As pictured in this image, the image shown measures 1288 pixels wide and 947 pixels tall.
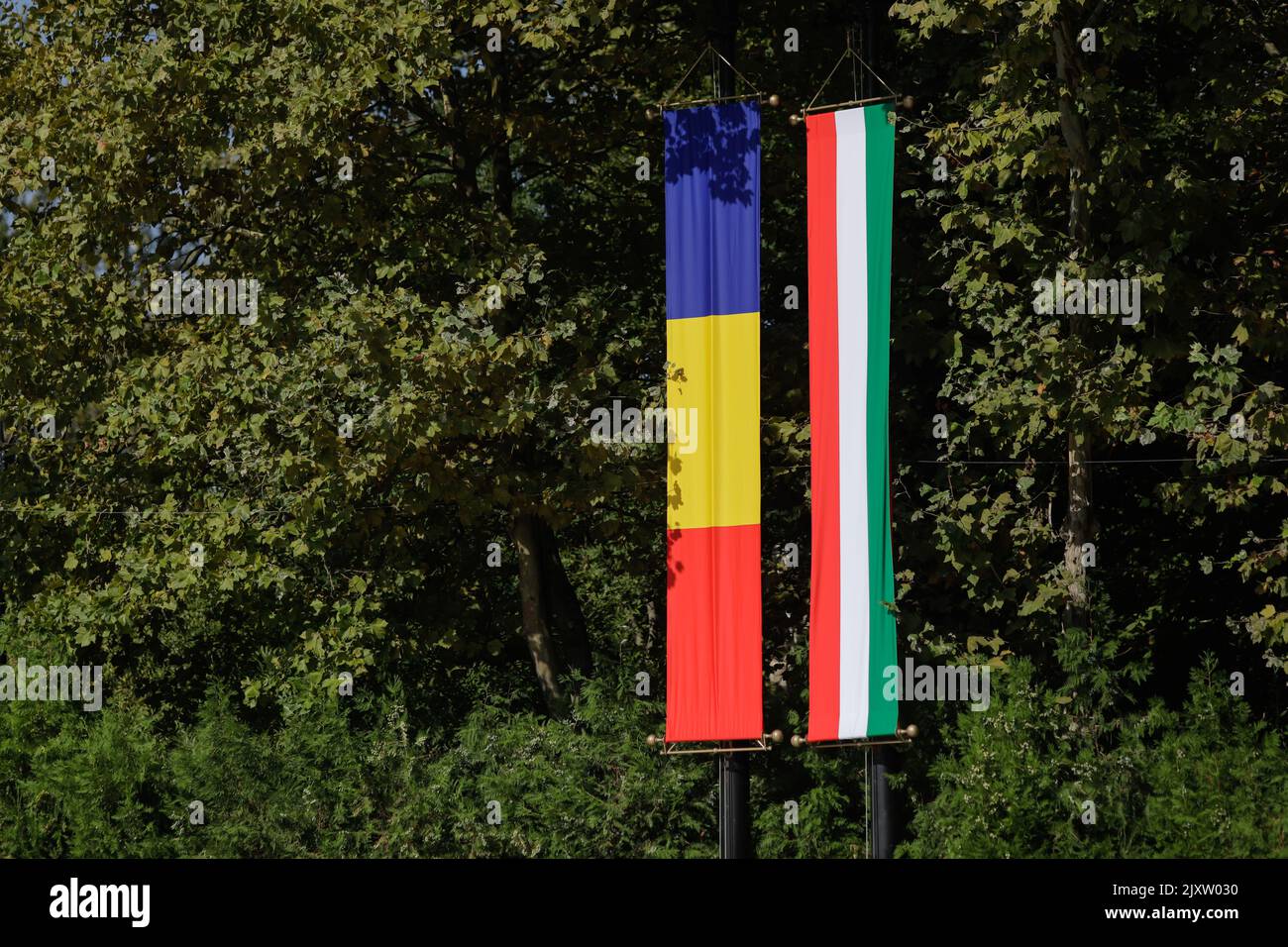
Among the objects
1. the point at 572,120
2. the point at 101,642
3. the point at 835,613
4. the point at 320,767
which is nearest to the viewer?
the point at 835,613

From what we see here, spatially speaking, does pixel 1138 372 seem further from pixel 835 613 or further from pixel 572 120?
A: pixel 572 120

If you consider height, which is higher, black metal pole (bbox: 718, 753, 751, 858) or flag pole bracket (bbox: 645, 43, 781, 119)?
flag pole bracket (bbox: 645, 43, 781, 119)

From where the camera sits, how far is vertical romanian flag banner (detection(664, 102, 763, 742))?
594 inches

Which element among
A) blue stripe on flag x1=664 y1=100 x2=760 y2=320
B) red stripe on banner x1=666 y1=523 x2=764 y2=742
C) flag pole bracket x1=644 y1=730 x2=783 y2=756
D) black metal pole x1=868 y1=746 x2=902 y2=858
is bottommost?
black metal pole x1=868 y1=746 x2=902 y2=858

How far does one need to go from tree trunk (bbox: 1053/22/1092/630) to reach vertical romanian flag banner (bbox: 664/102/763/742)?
2.64 meters

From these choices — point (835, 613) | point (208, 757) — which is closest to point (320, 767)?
point (208, 757)

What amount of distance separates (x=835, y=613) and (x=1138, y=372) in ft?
10.8

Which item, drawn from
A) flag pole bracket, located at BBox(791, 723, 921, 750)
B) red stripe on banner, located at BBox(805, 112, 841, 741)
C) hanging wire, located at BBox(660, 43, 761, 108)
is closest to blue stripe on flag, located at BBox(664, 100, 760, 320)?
hanging wire, located at BBox(660, 43, 761, 108)

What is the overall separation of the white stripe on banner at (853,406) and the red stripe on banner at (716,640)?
2.42ft

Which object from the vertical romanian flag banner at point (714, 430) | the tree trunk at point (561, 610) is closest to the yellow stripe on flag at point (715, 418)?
the vertical romanian flag banner at point (714, 430)

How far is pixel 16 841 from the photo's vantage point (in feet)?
54.5

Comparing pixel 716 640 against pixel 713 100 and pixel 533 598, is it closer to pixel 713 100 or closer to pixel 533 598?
pixel 533 598

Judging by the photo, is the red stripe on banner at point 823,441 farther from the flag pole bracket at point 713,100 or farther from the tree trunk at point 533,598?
the tree trunk at point 533,598

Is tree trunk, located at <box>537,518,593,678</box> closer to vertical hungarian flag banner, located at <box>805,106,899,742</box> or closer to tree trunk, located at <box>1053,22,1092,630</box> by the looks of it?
vertical hungarian flag banner, located at <box>805,106,899,742</box>
